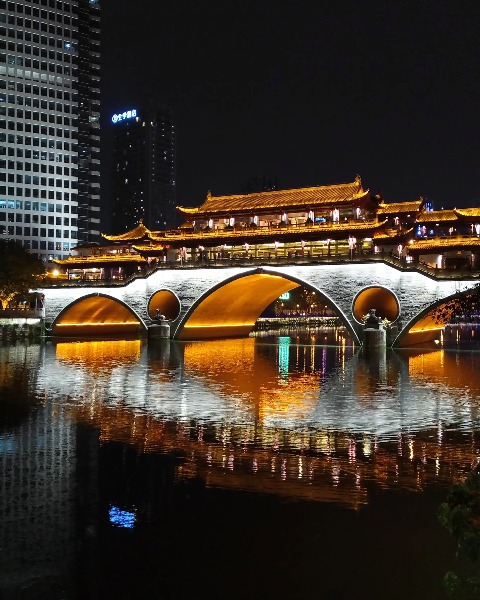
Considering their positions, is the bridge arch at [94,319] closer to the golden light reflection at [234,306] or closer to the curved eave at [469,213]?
the golden light reflection at [234,306]

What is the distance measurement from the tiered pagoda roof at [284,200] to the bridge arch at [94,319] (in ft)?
37.1

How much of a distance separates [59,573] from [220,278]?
44.6m

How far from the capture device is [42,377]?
29172 millimetres

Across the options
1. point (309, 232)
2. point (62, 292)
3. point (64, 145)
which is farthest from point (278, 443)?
point (64, 145)

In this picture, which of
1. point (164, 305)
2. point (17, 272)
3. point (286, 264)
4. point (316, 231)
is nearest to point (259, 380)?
point (286, 264)

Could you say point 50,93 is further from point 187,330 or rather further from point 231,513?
point 231,513

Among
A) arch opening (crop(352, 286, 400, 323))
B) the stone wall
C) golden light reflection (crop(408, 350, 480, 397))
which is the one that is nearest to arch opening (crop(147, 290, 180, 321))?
the stone wall

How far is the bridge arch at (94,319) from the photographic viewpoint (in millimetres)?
63656

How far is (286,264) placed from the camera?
49.2 m

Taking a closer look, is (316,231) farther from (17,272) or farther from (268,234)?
(17,272)

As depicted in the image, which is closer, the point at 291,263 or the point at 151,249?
the point at 291,263

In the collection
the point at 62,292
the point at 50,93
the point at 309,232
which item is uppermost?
the point at 50,93

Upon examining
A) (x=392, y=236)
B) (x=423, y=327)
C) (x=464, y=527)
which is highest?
(x=392, y=236)

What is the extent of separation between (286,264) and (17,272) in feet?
101
